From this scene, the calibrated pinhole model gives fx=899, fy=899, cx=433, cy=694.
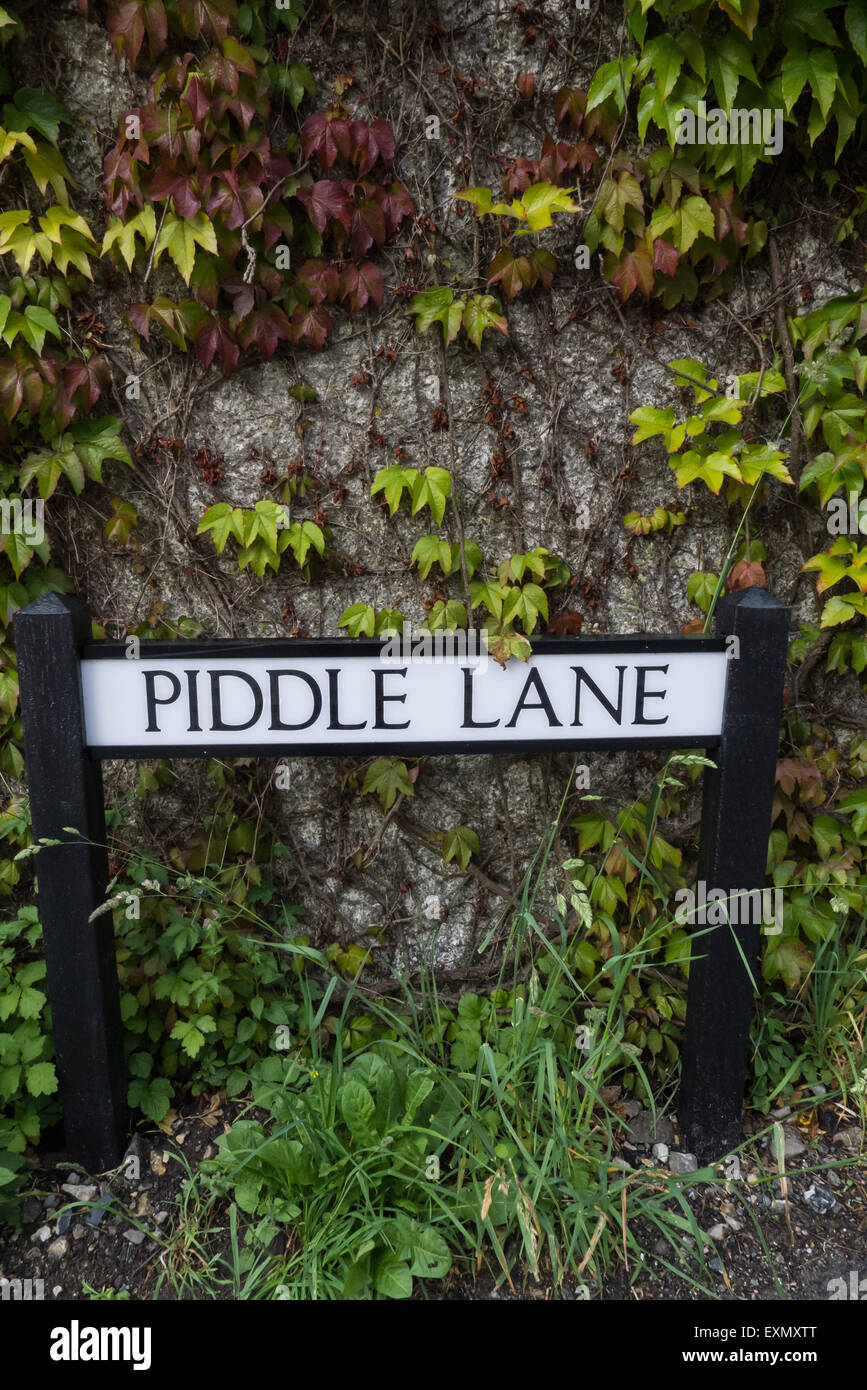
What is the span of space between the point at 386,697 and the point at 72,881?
0.78m

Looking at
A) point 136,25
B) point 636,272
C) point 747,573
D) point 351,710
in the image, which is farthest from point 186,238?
point 747,573

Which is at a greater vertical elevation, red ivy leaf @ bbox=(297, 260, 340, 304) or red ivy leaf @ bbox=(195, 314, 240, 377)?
red ivy leaf @ bbox=(297, 260, 340, 304)

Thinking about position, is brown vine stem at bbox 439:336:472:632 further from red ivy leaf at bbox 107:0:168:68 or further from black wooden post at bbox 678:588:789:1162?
red ivy leaf at bbox 107:0:168:68

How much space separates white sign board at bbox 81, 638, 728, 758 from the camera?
6.07 ft

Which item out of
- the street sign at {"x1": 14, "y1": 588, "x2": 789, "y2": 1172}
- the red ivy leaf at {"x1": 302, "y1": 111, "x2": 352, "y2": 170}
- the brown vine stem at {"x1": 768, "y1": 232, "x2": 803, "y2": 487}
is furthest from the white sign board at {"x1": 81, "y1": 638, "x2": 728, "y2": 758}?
the red ivy leaf at {"x1": 302, "y1": 111, "x2": 352, "y2": 170}

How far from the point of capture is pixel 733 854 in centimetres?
199

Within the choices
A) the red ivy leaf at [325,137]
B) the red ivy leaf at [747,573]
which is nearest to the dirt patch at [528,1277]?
the red ivy leaf at [747,573]

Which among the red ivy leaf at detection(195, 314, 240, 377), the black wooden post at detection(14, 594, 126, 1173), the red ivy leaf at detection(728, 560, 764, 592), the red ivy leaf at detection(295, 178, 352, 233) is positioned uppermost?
the red ivy leaf at detection(295, 178, 352, 233)

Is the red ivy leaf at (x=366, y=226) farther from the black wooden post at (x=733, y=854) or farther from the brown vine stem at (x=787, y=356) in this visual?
the black wooden post at (x=733, y=854)

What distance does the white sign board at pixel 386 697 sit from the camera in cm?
185

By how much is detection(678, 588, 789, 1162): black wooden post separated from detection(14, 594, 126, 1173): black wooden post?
1332 millimetres
